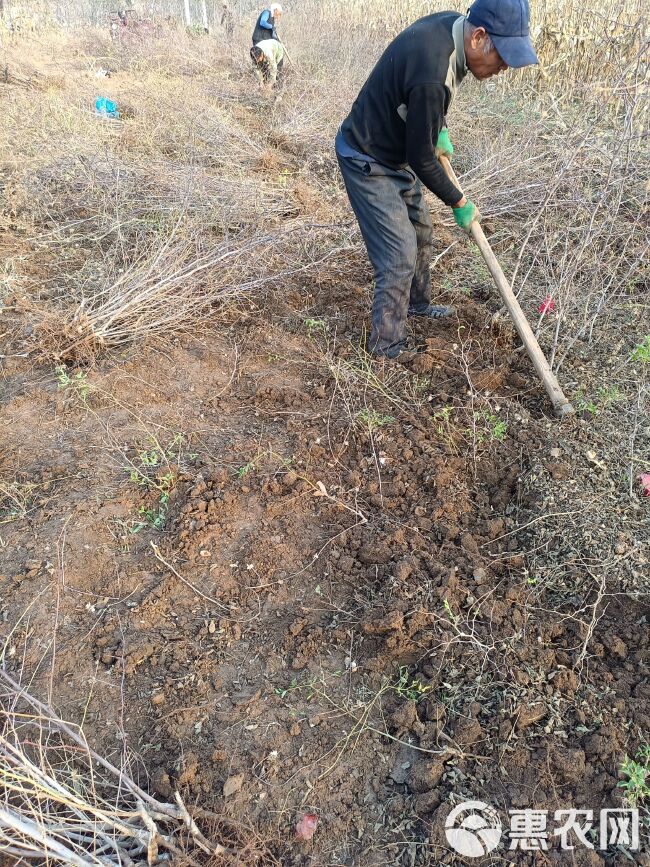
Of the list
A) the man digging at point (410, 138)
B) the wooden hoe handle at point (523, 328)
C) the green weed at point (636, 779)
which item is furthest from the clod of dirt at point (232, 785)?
the man digging at point (410, 138)

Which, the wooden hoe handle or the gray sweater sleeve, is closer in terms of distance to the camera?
the gray sweater sleeve

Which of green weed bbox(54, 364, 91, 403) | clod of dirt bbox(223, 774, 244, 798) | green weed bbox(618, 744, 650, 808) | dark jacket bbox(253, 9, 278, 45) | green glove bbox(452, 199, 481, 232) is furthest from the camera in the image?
dark jacket bbox(253, 9, 278, 45)

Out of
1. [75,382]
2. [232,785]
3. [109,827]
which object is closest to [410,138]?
[75,382]

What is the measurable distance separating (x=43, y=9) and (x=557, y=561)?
2161 centimetres

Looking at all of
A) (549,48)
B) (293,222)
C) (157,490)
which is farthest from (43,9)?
(157,490)

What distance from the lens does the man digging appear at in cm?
236

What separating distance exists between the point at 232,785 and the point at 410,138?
8.80 feet

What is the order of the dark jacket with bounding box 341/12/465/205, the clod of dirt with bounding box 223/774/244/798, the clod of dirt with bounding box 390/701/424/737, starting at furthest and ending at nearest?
the dark jacket with bounding box 341/12/465/205 < the clod of dirt with bounding box 390/701/424/737 < the clod of dirt with bounding box 223/774/244/798

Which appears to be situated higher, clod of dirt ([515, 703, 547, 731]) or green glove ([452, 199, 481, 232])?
green glove ([452, 199, 481, 232])

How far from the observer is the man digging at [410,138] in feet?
7.75

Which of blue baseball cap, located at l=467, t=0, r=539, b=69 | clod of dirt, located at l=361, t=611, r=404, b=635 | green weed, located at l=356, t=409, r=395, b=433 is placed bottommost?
clod of dirt, located at l=361, t=611, r=404, b=635

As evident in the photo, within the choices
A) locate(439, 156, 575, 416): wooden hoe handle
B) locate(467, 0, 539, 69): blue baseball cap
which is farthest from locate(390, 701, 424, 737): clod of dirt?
locate(467, 0, 539, 69): blue baseball cap

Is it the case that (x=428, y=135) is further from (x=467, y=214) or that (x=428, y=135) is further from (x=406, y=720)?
(x=406, y=720)

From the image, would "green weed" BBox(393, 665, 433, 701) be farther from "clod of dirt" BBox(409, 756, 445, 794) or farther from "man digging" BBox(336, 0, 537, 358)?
"man digging" BBox(336, 0, 537, 358)
